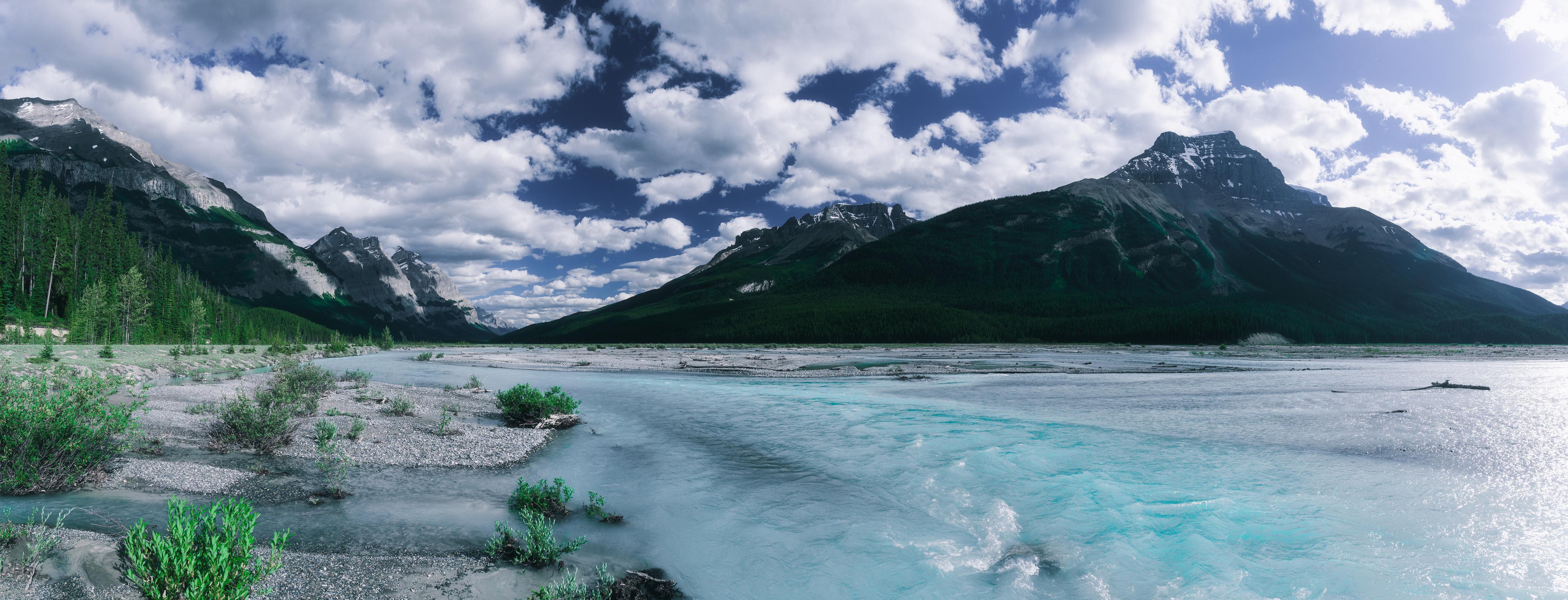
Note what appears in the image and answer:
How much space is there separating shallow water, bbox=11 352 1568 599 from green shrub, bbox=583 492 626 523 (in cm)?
25

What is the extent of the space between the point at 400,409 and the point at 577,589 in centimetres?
1741

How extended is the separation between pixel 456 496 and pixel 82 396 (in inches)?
276

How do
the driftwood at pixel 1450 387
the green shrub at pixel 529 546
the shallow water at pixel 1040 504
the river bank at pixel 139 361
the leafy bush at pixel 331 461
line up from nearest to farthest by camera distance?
the green shrub at pixel 529 546
the shallow water at pixel 1040 504
the leafy bush at pixel 331 461
the river bank at pixel 139 361
the driftwood at pixel 1450 387

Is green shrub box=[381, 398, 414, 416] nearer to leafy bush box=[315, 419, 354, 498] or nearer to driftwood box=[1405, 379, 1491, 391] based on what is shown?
leafy bush box=[315, 419, 354, 498]

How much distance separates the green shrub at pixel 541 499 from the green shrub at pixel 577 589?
2.88 m

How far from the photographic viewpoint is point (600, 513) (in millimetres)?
11445

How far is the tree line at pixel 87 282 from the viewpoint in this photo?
66.3 meters

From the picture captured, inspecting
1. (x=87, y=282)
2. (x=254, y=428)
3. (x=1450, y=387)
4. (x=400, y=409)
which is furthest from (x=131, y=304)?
(x=1450, y=387)

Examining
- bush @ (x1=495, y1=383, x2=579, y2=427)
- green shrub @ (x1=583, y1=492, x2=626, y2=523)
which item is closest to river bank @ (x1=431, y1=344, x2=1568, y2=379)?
bush @ (x1=495, y1=383, x2=579, y2=427)

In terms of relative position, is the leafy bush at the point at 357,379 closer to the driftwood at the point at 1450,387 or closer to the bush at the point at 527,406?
the bush at the point at 527,406

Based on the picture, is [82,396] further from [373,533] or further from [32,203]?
[32,203]

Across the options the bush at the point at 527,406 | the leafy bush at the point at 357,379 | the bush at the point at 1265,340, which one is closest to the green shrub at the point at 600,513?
the bush at the point at 527,406

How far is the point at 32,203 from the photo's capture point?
86.8m

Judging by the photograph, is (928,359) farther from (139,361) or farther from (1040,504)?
(139,361)
